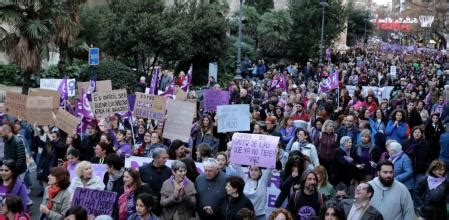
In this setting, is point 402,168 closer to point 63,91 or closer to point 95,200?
point 95,200

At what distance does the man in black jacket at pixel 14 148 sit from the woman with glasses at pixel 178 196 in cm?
306

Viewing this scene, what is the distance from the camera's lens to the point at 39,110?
11.8 metres

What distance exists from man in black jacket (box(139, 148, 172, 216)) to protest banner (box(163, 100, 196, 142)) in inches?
125

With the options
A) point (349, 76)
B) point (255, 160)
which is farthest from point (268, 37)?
point (255, 160)

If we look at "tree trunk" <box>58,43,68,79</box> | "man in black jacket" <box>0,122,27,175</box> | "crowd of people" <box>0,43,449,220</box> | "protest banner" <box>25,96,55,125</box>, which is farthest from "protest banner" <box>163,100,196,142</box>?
"tree trunk" <box>58,43,68,79</box>

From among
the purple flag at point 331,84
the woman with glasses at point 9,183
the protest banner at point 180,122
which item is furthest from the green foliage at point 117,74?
the woman with glasses at point 9,183

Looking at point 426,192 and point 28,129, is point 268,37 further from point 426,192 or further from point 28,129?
point 426,192

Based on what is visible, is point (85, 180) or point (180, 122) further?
point (180, 122)

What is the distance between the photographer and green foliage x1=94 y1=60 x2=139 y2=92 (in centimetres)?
2659

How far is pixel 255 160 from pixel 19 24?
39.9 feet

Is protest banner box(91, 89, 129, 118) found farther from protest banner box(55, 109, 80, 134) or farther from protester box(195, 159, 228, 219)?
protester box(195, 159, 228, 219)

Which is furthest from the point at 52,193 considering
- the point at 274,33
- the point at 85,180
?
the point at 274,33

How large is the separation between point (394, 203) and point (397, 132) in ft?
16.7

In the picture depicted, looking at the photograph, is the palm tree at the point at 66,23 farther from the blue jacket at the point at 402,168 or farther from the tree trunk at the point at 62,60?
the blue jacket at the point at 402,168
